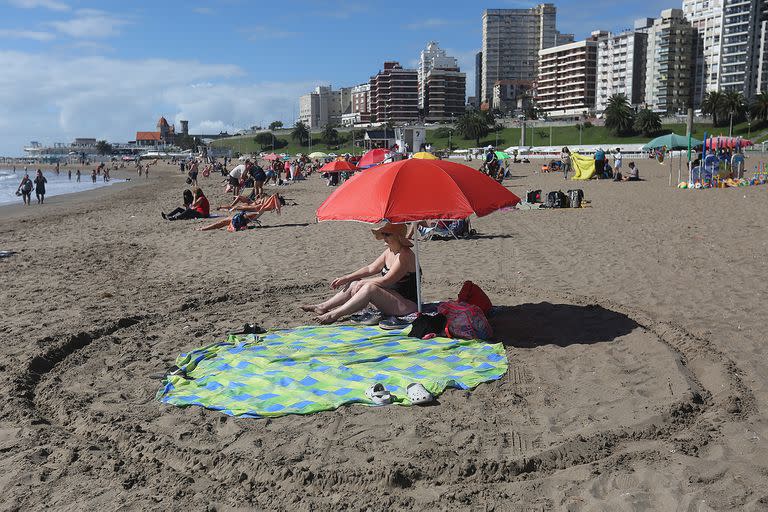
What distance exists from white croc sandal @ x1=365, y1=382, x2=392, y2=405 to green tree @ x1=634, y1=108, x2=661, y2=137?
3364 inches

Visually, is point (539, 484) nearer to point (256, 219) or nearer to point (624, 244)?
point (624, 244)

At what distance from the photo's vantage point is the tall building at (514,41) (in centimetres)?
17662

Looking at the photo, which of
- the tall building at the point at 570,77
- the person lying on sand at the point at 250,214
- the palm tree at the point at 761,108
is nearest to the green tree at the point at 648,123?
the palm tree at the point at 761,108

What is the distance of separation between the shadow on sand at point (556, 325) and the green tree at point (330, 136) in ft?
414

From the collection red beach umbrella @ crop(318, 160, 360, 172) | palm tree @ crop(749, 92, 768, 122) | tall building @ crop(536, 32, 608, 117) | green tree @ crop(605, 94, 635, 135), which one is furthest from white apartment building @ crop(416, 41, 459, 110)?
red beach umbrella @ crop(318, 160, 360, 172)

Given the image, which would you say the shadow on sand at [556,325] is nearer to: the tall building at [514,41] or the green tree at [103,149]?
the tall building at [514,41]

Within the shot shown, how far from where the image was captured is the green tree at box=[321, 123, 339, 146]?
13025 centimetres

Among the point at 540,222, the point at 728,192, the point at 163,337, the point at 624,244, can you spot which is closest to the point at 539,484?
the point at 163,337

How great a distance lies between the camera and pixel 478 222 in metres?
14.8

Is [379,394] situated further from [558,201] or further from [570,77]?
[570,77]

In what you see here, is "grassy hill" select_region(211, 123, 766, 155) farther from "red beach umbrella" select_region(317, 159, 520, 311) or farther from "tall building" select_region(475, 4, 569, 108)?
"red beach umbrella" select_region(317, 159, 520, 311)

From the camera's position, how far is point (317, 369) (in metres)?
5.07

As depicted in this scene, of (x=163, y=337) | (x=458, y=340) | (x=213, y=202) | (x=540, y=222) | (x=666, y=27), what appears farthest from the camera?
(x=666, y=27)

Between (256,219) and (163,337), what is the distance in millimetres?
9208
